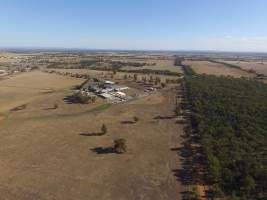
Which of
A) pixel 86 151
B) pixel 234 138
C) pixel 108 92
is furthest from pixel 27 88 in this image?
pixel 234 138

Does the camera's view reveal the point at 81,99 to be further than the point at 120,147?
Yes

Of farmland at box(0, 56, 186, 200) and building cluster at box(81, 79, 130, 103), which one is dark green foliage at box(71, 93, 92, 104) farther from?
building cluster at box(81, 79, 130, 103)

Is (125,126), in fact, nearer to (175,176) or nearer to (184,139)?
(184,139)

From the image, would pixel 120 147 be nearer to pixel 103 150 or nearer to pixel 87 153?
pixel 103 150

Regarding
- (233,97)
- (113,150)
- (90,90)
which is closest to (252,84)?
(233,97)

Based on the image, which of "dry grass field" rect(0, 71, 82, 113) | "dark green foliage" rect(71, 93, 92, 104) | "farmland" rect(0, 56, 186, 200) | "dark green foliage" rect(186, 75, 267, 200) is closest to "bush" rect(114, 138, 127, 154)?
"farmland" rect(0, 56, 186, 200)
